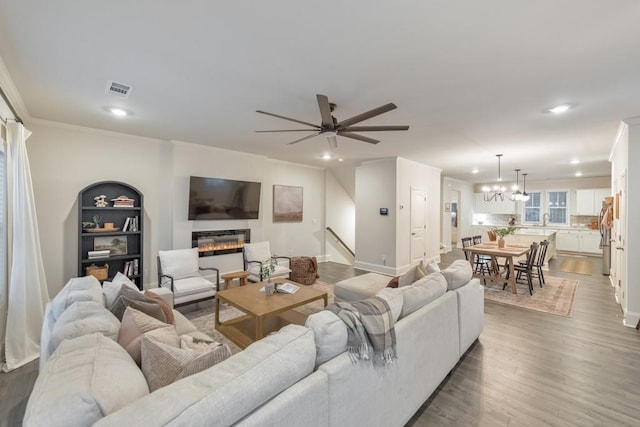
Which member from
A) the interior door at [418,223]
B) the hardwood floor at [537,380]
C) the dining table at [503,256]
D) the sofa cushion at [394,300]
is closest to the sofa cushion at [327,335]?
the sofa cushion at [394,300]

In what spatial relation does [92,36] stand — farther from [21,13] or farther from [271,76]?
[271,76]

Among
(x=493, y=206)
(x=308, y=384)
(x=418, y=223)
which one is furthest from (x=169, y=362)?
(x=493, y=206)

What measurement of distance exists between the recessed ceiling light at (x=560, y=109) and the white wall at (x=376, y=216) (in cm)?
306

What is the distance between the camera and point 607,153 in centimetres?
545

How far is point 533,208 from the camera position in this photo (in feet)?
32.6

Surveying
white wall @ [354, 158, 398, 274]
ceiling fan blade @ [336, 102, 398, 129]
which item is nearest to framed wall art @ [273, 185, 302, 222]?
white wall @ [354, 158, 398, 274]

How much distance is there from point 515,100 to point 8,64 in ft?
15.7

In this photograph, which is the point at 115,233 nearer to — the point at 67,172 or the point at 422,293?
the point at 67,172

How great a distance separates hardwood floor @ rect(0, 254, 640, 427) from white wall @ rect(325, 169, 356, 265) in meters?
4.53

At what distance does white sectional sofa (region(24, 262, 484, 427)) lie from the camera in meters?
0.90

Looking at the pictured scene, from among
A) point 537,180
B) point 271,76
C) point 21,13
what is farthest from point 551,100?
point 537,180

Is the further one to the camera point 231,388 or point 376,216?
point 376,216

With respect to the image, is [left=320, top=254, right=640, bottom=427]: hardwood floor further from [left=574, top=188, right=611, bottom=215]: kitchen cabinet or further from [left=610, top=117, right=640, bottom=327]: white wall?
[left=574, top=188, right=611, bottom=215]: kitchen cabinet

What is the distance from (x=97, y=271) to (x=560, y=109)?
6417 millimetres
